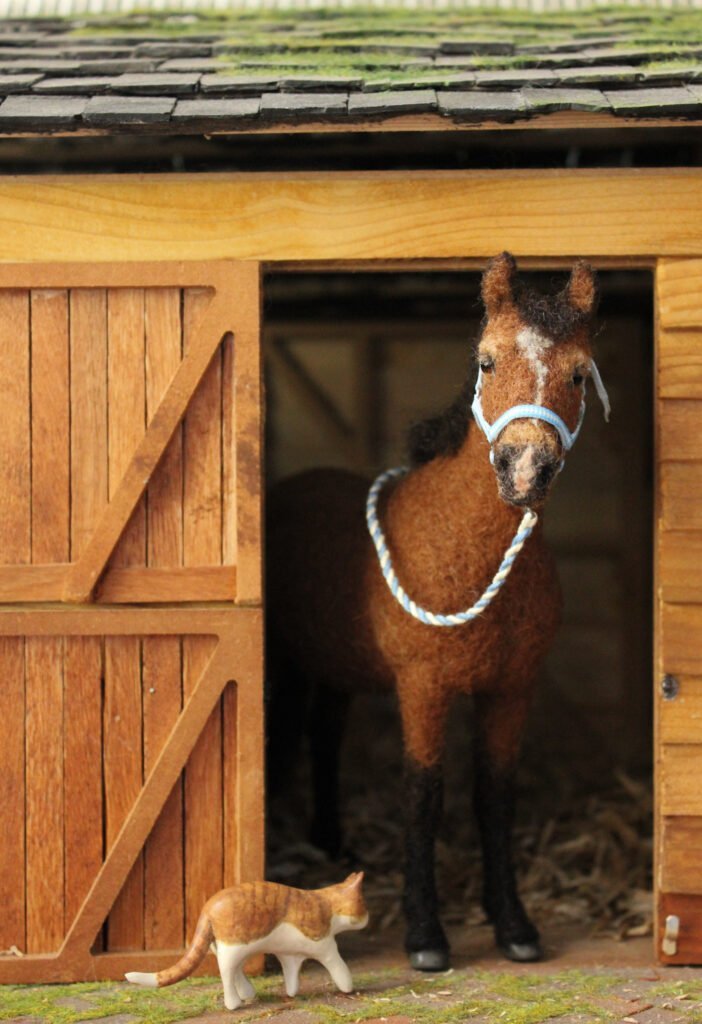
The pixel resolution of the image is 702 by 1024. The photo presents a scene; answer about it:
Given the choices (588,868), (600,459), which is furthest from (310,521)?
(600,459)

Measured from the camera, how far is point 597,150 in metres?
5.00

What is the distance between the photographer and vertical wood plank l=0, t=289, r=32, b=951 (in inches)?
179

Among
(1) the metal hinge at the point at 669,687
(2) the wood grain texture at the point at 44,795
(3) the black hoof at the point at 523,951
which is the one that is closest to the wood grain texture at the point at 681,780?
(1) the metal hinge at the point at 669,687

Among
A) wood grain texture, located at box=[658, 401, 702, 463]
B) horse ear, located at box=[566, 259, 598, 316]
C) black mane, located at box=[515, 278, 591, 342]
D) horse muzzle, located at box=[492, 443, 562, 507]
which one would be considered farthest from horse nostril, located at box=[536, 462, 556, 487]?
wood grain texture, located at box=[658, 401, 702, 463]

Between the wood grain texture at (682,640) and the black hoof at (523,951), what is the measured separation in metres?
1.26

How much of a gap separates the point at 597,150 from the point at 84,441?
242 centimetres

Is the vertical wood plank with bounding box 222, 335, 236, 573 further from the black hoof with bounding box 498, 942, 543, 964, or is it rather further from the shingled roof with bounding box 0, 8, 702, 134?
the black hoof with bounding box 498, 942, 543, 964

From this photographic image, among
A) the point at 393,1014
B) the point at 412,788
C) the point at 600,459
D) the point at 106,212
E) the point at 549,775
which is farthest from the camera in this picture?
the point at 600,459

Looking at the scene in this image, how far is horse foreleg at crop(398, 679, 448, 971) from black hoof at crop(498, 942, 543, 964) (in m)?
0.28

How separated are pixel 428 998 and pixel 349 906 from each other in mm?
465

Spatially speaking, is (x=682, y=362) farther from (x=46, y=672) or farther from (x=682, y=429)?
(x=46, y=672)

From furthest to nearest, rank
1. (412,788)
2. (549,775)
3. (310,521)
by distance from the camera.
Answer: (549,775) < (310,521) < (412,788)

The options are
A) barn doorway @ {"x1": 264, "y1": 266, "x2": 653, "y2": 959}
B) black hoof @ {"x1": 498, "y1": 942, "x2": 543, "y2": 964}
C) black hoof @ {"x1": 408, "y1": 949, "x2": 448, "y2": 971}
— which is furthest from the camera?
barn doorway @ {"x1": 264, "y1": 266, "x2": 653, "y2": 959}

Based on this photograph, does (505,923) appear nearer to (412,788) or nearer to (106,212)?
(412,788)
